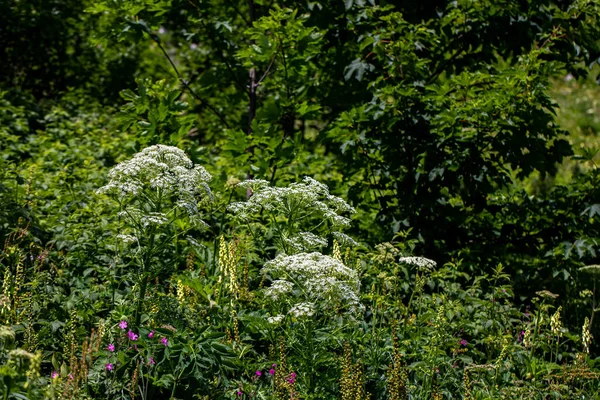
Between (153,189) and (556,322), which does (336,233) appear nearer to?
(153,189)

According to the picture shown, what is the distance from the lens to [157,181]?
3199 millimetres

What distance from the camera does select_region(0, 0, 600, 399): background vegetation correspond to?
3213 millimetres

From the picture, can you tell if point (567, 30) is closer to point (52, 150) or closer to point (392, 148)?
point (392, 148)

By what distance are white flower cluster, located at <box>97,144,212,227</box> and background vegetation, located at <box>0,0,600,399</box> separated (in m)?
0.02

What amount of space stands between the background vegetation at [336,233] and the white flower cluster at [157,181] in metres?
0.02

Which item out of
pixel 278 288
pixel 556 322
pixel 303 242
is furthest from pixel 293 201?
pixel 556 322

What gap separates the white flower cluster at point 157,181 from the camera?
3207 mm

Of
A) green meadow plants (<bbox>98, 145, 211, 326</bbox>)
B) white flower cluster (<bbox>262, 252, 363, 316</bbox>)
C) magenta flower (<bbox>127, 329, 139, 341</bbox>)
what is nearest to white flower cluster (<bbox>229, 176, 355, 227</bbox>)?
green meadow plants (<bbox>98, 145, 211, 326</bbox>)

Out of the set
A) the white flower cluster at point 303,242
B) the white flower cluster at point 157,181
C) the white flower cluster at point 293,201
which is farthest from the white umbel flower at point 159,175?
the white flower cluster at point 303,242

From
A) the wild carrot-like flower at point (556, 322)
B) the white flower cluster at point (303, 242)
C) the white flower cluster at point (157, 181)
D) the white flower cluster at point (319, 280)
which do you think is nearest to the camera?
the white flower cluster at point (319, 280)

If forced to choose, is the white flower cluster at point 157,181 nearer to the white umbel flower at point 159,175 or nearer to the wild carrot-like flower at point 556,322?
the white umbel flower at point 159,175

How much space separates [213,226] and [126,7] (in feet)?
5.42

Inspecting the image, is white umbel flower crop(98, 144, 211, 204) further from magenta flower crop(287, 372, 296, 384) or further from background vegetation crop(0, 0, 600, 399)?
magenta flower crop(287, 372, 296, 384)

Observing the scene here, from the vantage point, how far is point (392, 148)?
479cm
